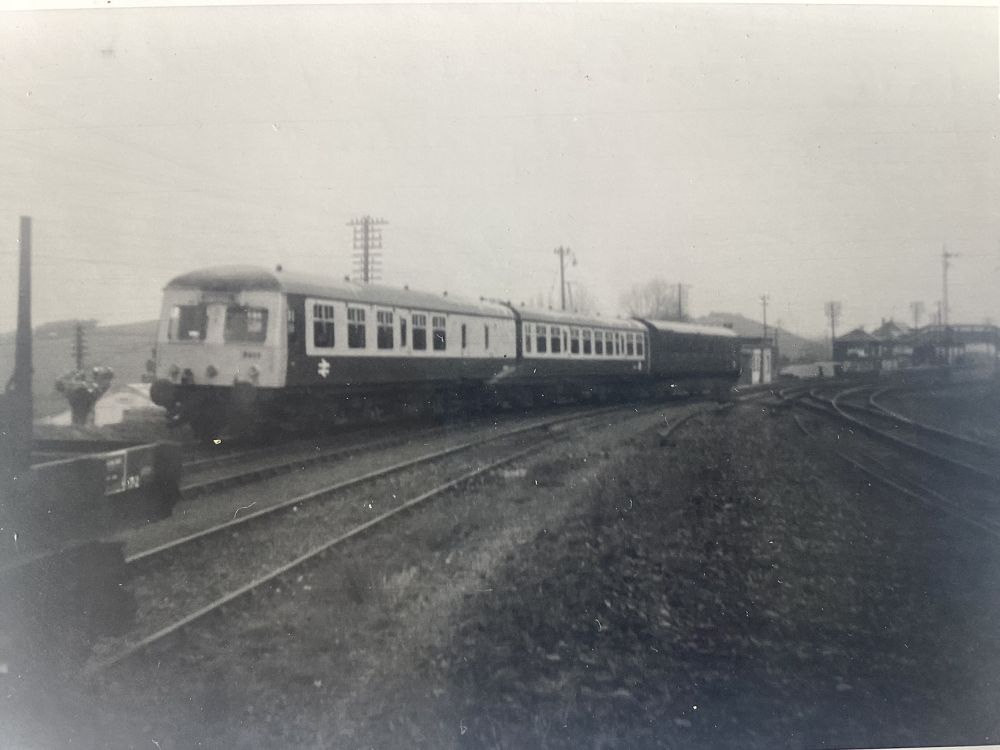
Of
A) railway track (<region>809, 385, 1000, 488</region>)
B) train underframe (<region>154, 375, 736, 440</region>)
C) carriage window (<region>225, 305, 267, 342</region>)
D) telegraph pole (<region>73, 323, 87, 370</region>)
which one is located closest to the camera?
telegraph pole (<region>73, 323, 87, 370</region>)

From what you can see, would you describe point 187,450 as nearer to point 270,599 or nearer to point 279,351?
point 279,351

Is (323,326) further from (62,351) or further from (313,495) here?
(62,351)

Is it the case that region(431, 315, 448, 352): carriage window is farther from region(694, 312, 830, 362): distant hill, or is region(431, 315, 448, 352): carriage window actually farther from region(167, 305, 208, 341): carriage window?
region(694, 312, 830, 362): distant hill

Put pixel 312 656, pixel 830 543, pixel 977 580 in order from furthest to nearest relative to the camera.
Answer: pixel 830 543, pixel 977 580, pixel 312 656

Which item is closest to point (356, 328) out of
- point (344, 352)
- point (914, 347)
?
point (344, 352)

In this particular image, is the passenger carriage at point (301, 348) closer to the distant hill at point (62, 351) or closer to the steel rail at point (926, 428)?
the distant hill at point (62, 351)

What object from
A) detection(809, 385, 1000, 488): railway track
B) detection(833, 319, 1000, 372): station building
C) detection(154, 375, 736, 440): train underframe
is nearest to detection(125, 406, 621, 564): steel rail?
detection(154, 375, 736, 440): train underframe

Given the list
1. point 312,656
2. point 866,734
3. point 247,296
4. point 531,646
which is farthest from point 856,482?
point 247,296
